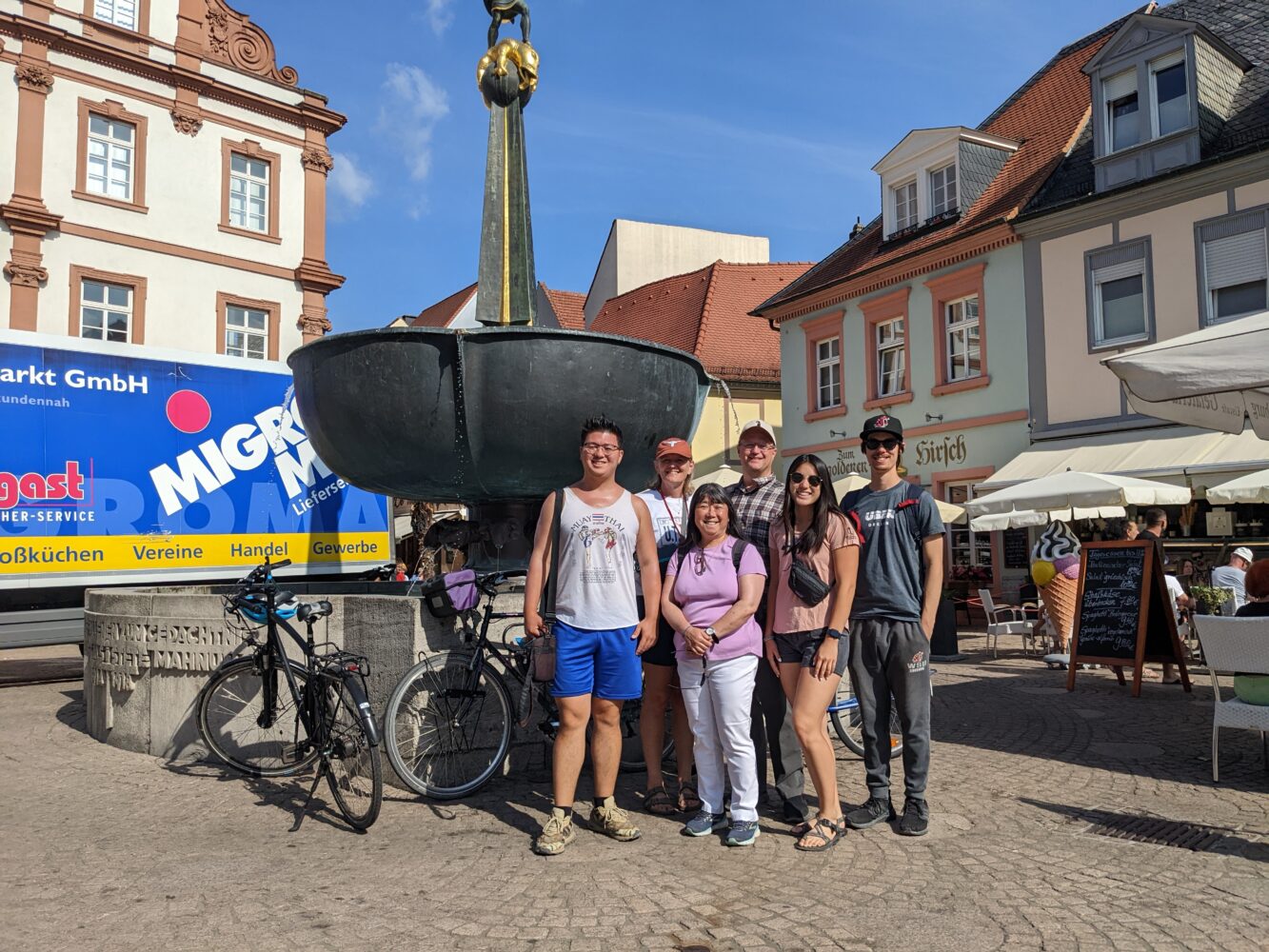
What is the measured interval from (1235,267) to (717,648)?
13928mm

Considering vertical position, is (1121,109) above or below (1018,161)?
below

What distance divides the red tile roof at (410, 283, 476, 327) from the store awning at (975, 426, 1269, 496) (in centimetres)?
2841

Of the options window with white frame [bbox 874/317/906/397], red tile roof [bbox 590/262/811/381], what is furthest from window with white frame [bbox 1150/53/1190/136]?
red tile roof [bbox 590/262/811/381]

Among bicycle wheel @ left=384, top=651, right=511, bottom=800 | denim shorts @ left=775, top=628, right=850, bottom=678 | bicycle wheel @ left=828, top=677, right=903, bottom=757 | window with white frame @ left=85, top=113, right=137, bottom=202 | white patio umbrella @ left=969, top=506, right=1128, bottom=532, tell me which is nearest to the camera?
denim shorts @ left=775, top=628, right=850, bottom=678

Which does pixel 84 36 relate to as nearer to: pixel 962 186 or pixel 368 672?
pixel 962 186

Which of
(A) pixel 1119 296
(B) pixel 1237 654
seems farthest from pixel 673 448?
(A) pixel 1119 296

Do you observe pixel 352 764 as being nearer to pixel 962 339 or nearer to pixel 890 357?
pixel 962 339

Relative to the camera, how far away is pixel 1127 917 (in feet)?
11.2

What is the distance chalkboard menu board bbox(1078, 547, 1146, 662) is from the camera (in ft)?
28.5

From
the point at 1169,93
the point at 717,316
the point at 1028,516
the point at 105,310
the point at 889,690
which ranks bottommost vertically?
the point at 889,690

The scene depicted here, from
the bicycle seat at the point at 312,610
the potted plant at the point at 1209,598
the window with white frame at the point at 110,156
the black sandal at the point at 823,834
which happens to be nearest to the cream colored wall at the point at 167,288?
the window with white frame at the point at 110,156

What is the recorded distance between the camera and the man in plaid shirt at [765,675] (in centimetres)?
463

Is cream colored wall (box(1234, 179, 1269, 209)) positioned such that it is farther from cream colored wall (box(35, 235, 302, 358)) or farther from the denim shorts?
cream colored wall (box(35, 235, 302, 358))

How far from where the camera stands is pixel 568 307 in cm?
3641
